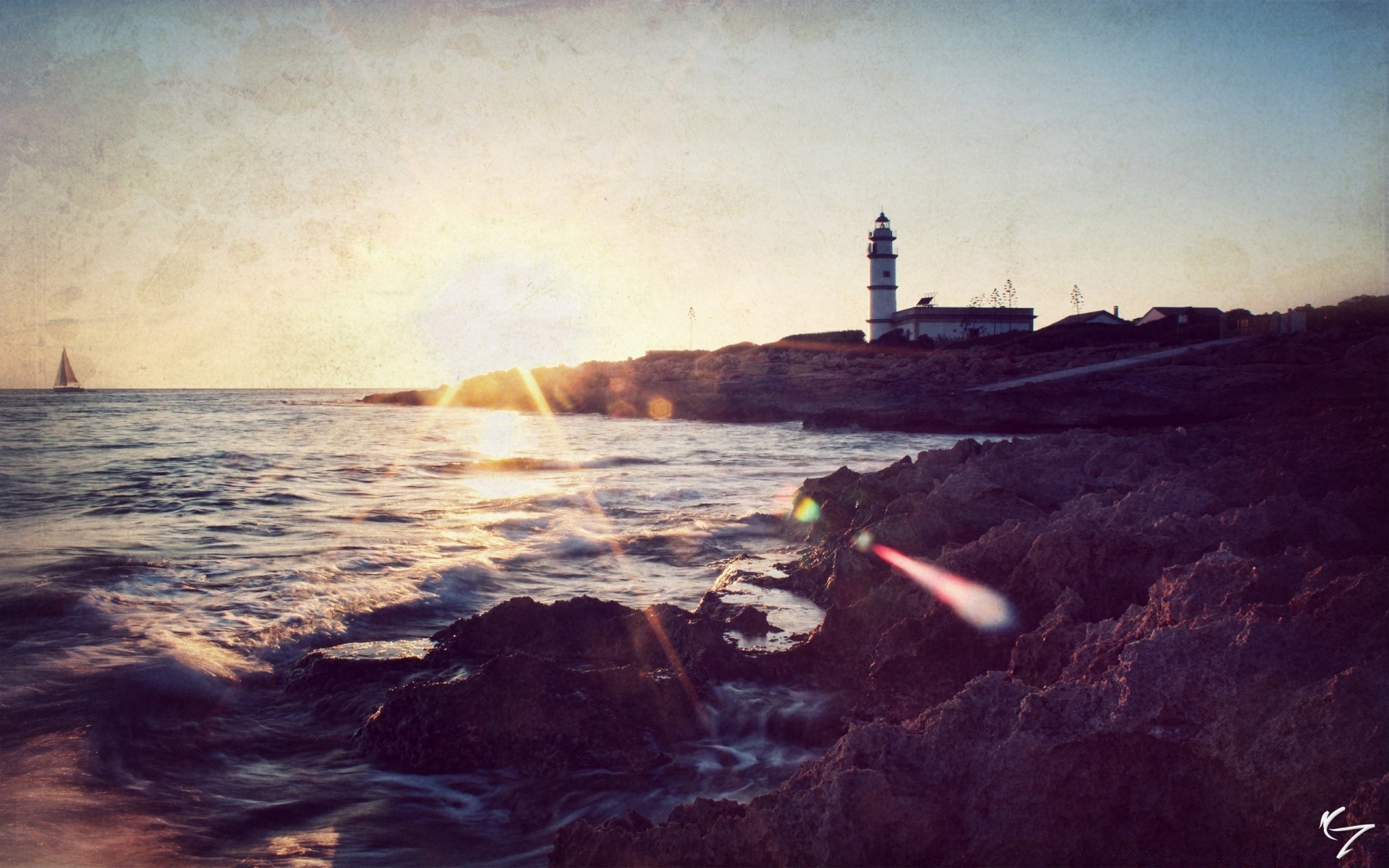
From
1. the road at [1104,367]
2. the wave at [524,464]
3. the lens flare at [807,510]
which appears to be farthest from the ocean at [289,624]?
the road at [1104,367]

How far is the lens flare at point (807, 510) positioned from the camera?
8789mm

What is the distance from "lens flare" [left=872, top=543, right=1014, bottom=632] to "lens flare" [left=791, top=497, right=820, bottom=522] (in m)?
3.62

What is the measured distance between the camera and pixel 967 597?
426 cm

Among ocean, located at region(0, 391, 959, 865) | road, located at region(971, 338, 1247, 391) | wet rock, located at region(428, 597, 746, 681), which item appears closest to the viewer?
ocean, located at region(0, 391, 959, 865)

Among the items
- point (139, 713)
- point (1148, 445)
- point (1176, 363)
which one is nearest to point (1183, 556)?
point (1148, 445)

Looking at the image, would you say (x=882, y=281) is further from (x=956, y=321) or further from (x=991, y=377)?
(x=991, y=377)

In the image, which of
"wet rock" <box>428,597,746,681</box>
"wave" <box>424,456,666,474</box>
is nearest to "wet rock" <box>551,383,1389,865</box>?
"wet rock" <box>428,597,746,681</box>

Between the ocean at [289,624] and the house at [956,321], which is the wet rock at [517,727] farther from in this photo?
the house at [956,321]

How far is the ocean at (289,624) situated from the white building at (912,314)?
150 feet

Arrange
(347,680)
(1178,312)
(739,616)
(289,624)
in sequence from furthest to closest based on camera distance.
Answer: (1178,312), (289,624), (739,616), (347,680)

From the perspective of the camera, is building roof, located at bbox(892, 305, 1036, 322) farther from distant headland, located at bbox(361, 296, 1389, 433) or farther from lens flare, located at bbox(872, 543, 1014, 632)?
lens flare, located at bbox(872, 543, 1014, 632)

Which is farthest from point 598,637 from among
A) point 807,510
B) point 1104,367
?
point 1104,367
